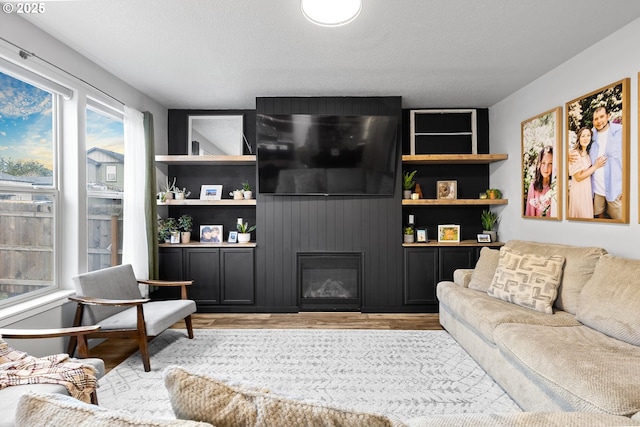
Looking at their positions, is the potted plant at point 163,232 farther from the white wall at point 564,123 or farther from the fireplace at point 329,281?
the white wall at point 564,123

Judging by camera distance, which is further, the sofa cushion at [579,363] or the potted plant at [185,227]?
the potted plant at [185,227]

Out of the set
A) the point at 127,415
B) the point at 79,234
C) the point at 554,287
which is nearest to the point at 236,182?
the point at 79,234

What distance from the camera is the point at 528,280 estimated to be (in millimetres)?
2848

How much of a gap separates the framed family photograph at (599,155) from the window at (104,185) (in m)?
4.42

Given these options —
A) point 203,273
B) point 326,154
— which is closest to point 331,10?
point 326,154

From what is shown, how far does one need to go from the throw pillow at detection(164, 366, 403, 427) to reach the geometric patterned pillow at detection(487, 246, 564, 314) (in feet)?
7.99

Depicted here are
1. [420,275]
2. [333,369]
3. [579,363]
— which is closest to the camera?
[579,363]

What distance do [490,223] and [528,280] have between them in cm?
186

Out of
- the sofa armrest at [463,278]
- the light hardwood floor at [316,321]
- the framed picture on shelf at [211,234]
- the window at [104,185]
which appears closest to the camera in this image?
the window at [104,185]

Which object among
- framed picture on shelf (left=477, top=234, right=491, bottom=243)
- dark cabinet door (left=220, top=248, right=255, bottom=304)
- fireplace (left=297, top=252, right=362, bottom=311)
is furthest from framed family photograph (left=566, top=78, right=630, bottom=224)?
dark cabinet door (left=220, top=248, right=255, bottom=304)

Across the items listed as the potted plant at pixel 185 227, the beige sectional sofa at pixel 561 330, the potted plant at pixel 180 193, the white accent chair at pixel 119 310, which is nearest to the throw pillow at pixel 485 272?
the beige sectional sofa at pixel 561 330

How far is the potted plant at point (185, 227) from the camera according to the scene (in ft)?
14.9

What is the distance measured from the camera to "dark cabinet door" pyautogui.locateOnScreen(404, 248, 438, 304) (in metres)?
4.38

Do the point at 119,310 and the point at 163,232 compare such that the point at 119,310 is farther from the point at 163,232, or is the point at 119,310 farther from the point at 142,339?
the point at 163,232
